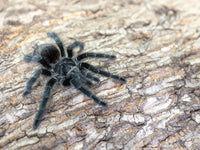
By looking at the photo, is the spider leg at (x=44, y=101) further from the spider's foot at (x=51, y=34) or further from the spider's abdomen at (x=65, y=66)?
the spider's foot at (x=51, y=34)

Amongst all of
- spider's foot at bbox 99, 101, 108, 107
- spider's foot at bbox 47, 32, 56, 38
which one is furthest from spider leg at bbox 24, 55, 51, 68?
spider's foot at bbox 99, 101, 108, 107

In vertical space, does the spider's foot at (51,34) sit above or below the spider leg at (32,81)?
above

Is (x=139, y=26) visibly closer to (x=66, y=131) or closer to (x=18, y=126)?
(x=66, y=131)

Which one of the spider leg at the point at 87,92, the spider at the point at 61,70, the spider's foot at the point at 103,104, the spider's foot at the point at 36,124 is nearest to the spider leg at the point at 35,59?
the spider at the point at 61,70

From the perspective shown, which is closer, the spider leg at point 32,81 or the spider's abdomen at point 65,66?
the spider leg at point 32,81

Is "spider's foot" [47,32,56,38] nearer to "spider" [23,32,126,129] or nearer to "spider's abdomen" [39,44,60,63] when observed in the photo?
"spider" [23,32,126,129]

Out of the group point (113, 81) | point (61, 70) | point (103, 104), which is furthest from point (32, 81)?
point (113, 81)
